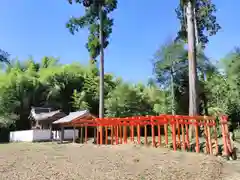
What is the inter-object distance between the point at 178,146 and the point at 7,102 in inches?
711

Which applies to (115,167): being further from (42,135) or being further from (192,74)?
(42,135)

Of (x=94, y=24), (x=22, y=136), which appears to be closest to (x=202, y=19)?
(x=94, y=24)

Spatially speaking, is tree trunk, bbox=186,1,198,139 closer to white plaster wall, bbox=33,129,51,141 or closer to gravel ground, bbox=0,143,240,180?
gravel ground, bbox=0,143,240,180

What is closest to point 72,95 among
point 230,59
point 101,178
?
point 230,59

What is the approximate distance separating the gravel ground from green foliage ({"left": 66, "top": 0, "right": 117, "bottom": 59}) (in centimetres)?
1285

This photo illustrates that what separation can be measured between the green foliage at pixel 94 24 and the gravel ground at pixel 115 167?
12850 millimetres

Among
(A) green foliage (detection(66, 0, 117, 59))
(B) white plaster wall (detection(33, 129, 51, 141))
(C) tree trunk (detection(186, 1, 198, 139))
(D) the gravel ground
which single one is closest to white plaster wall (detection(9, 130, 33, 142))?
(B) white plaster wall (detection(33, 129, 51, 141))

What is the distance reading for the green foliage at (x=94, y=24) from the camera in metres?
21.4

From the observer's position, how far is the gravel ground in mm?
6823

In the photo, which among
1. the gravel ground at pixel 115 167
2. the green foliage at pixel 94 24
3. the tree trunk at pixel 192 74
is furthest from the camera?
the green foliage at pixel 94 24

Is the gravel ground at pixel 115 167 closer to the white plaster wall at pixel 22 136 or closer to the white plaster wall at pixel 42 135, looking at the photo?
the white plaster wall at pixel 42 135

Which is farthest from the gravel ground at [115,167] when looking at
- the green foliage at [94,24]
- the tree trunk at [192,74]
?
the green foliage at [94,24]

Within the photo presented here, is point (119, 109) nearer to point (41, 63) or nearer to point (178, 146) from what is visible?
point (41, 63)

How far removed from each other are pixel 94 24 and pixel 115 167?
15.4 m
